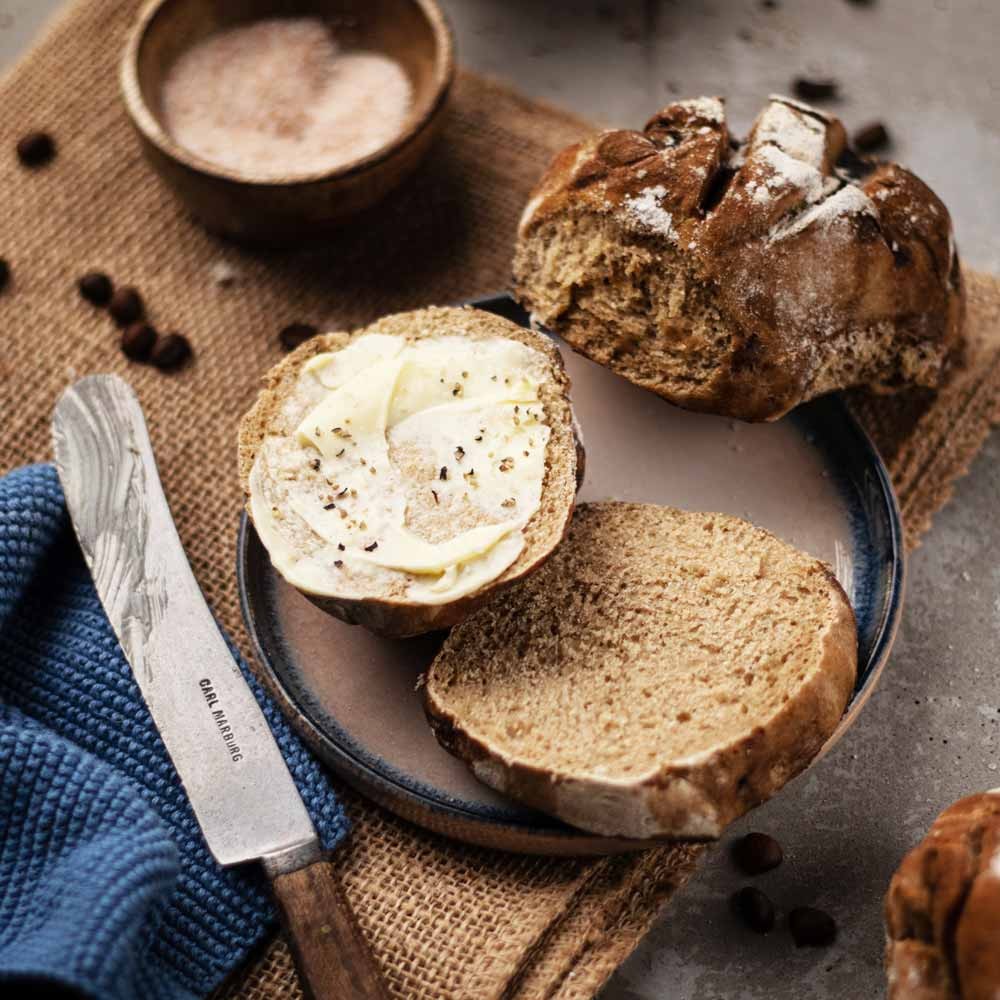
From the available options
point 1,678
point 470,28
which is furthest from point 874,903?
point 470,28

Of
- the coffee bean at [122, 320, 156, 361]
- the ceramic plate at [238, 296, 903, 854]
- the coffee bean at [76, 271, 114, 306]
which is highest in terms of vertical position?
the coffee bean at [76, 271, 114, 306]

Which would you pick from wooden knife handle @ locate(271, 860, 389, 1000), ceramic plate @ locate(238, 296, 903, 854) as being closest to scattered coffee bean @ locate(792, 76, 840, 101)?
ceramic plate @ locate(238, 296, 903, 854)

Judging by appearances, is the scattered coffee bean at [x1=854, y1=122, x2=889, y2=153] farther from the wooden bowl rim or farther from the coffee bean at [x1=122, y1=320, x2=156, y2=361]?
the coffee bean at [x1=122, y1=320, x2=156, y2=361]

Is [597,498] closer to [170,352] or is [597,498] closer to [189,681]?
[189,681]

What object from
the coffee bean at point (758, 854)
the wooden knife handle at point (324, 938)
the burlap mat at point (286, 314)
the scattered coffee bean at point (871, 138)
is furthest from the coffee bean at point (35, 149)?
the coffee bean at point (758, 854)

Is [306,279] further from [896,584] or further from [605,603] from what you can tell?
[896,584]

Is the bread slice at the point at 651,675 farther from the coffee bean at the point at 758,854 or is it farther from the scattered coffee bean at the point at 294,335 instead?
the scattered coffee bean at the point at 294,335
